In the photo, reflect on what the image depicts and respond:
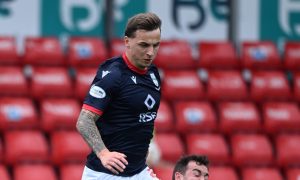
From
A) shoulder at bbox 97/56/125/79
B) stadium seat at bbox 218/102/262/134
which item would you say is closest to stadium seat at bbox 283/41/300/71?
stadium seat at bbox 218/102/262/134

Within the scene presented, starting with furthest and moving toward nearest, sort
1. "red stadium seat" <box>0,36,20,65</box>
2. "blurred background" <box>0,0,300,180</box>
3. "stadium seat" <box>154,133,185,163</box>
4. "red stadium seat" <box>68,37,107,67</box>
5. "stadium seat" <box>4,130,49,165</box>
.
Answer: "red stadium seat" <box>68,37,107,67</box> < "red stadium seat" <box>0,36,20,65</box> < "stadium seat" <box>154,133,185,163</box> < "blurred background" <box>0,0,300,180</box> < "stadium seat" <box>4,130,49,165</box>

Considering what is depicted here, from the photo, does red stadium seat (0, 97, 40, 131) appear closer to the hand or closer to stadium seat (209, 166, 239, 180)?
stadium seat (209, 166, 239, 180)

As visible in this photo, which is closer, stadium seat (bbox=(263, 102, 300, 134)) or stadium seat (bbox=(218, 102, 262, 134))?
stadium seat (bbox=(218, 102, 262, 134))

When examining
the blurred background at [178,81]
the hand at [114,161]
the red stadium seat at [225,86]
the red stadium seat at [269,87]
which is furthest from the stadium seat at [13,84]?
the hand at [114,161]

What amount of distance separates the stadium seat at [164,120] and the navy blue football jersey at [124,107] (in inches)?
147

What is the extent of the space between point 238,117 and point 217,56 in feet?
2.18

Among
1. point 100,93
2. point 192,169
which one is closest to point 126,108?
point 100,93

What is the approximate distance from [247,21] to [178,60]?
1.22 m

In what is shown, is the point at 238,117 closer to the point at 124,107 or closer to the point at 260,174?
the point at 260,174

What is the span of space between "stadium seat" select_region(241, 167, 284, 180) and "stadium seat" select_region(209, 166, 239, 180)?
0.14 metres

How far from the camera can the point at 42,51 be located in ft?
35.9

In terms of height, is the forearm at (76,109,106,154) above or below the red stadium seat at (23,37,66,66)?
above

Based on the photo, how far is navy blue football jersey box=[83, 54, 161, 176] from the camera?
6.75 meters

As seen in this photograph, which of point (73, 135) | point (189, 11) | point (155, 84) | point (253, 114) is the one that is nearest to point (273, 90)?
point (253, 114)
